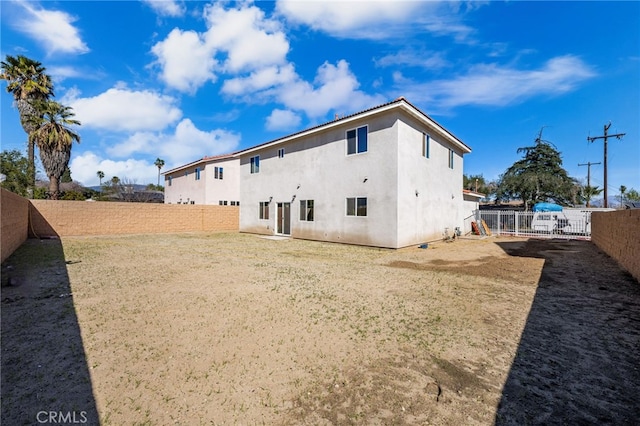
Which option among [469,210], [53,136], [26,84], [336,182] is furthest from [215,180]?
[469,210]

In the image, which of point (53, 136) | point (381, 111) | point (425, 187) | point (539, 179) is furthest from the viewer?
point (539, 179)

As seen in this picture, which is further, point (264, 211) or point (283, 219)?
point (264, 211)

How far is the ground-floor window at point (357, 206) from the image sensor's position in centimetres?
1345

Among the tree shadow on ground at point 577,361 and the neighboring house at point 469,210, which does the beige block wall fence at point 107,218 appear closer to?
the tree shadow on ground at point 577,361

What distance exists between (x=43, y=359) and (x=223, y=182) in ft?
86.2

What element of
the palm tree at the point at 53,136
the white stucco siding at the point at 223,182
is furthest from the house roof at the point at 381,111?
the palm tree at the point at 53,136

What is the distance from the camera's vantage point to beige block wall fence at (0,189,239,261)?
45.3ft

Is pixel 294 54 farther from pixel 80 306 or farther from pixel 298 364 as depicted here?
pixel 298 364

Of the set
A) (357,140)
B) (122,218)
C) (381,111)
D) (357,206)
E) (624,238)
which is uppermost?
(381,111)

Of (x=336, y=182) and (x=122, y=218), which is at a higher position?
(x=336, y=182)

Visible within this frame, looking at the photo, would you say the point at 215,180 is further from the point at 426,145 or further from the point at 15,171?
the point at 426,145

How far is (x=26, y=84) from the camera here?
20.0m

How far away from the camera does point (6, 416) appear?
2270 mm

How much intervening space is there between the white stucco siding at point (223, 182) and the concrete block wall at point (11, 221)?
48.8ft
